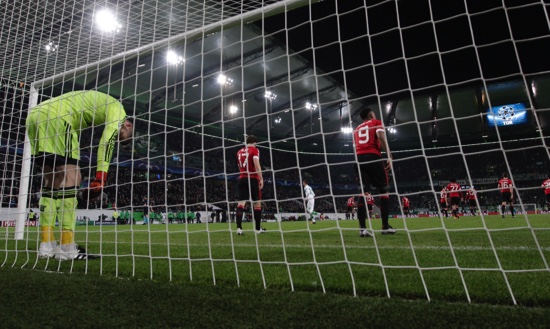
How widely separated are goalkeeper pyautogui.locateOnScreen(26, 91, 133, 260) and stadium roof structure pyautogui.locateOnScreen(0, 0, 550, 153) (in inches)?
10.4

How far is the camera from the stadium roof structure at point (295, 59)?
3324 millimetres

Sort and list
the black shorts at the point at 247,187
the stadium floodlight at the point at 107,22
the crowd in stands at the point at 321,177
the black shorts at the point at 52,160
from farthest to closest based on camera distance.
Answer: the crowd in stands at the point at 321,177 → the black shorts at the point at 247,187 → the stadium floodlight at the point at 107,22 → the black shorts at the point at 52,160

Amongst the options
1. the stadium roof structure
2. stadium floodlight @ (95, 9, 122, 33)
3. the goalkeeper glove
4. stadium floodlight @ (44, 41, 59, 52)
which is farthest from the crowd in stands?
the goalkeeper glove

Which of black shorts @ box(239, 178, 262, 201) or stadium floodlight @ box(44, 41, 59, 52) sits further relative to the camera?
black shorts @ box(239, 178, 262, 201)

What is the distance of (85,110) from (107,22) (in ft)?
4.70

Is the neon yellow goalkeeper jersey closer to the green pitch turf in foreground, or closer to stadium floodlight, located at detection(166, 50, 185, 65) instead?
stadium floodlight, located at detection(166, 50, 185, 65)

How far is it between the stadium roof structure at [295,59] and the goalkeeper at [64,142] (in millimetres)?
265

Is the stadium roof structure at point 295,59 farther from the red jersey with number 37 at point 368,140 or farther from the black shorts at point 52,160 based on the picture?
the black shorts at point 52,160

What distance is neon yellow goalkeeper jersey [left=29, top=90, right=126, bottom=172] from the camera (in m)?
3.45

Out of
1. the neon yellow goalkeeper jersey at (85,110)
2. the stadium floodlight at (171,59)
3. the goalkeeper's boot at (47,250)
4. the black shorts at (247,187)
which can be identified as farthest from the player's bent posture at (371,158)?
the goalkeeper's boot at (47,250)

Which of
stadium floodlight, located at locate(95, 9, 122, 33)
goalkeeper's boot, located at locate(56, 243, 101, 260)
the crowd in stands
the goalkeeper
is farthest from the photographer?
the crowd in stands

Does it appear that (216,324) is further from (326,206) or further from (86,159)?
(326,206)

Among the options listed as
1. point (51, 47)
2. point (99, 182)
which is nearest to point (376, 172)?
point (99, 182)

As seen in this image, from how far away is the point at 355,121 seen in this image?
29938 millimetres
